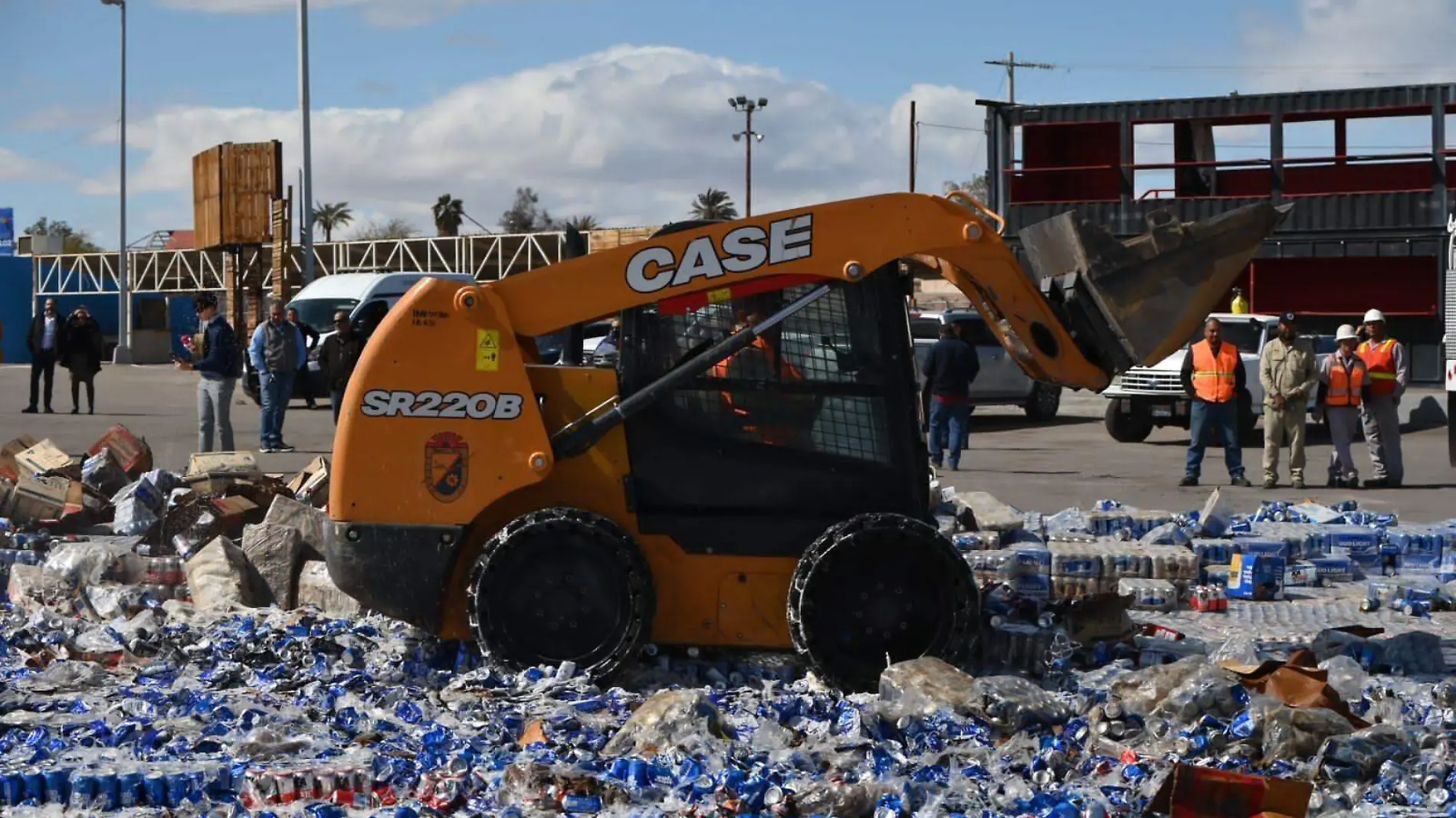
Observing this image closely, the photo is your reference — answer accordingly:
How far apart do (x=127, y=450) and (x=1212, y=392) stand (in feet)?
32.3

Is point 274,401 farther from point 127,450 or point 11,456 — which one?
point 11,456

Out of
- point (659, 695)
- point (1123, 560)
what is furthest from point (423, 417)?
point (1123, 560)

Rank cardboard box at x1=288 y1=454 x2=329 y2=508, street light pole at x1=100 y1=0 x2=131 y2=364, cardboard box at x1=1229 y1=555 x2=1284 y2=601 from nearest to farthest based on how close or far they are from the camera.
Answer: cardboard box at x1=1229 y1=555 x2=1284 y2=601 → cardboard box at x1=288 y1=454 x2=329 y2=508 → street light pole at x1=100 y1=0 x2=131 y2=364

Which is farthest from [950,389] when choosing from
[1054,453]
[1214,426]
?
[1054,453]

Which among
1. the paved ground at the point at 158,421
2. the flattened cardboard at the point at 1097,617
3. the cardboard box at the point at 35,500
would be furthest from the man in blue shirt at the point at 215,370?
the flattened cardboard at the point at 1097,617

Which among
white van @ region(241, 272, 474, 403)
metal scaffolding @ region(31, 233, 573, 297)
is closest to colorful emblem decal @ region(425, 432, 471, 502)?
white van @ region(241, 272, 474, 403)

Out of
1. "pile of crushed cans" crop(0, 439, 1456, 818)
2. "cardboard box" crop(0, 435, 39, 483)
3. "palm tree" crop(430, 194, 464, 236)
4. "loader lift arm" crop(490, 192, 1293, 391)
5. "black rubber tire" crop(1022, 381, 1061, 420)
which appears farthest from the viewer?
"palm tree" crop(430, 194, 464, 236)

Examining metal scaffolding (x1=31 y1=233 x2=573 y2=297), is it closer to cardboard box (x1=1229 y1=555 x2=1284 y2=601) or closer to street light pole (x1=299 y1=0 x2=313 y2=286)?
street light pole (x1=299 y1=0 x2=313 y2=286)

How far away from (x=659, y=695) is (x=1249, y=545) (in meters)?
5.48

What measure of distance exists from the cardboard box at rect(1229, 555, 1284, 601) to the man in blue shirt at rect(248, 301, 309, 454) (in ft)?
36.6

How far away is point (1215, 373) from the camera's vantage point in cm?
1579

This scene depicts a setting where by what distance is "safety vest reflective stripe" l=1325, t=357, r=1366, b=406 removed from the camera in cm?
1617

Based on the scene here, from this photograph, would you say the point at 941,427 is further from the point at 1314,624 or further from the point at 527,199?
the point at 527,199

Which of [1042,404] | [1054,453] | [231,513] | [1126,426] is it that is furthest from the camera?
[1042,404]
